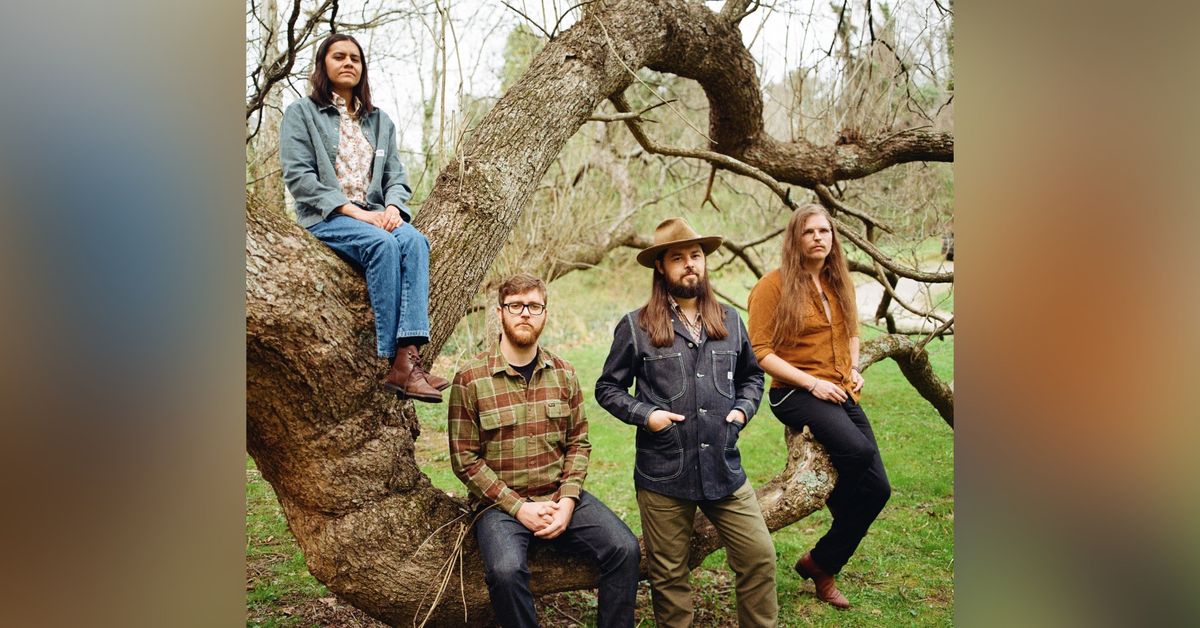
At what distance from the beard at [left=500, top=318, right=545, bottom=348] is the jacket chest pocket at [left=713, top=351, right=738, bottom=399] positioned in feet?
2.23

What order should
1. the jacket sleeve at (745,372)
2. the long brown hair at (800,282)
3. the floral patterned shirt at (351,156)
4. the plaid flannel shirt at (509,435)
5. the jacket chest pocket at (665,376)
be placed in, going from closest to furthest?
1. the plaid flannel shirt at (509,435)
2. the floral patterned shirt at (351,156)
3. the jacket chest pocket at (665,376)
4. the jacket sleeve at (745,372)
5. the long brown hair at (800,282)

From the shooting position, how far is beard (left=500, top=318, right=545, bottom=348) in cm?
260

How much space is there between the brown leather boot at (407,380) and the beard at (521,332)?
30 cm

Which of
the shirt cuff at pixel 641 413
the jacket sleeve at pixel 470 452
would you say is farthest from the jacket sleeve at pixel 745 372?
the jacket sleeve at pixel 470 452

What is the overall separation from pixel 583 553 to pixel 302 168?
61.3 inches

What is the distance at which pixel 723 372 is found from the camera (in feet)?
9.48

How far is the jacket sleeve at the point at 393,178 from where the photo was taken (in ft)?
8.89

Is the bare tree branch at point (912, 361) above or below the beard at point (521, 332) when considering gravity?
below

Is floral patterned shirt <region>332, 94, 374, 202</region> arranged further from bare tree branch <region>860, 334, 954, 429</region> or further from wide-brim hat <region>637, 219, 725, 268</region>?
bare tree branch <region>860, 334, 954, 429</region>

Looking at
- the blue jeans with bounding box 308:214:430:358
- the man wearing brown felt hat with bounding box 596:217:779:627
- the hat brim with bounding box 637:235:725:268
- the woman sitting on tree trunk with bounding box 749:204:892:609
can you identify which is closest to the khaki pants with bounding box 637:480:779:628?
the man wearing brown felt hat with bounding box 596:217:779:627

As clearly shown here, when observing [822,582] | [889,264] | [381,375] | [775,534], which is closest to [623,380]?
[381,375]

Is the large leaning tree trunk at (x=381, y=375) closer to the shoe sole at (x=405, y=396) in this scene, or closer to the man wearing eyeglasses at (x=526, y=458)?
the shoe sole at (x=405, y=396)
